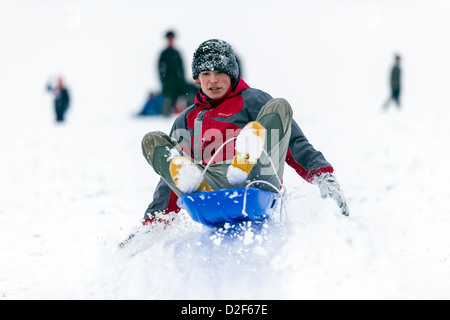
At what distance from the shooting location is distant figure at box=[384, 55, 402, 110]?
36.7 feet

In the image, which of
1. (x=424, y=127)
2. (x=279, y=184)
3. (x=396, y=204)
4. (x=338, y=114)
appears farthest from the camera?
(x=338, y=114)

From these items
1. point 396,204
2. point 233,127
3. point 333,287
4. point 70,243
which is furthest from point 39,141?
point 333,287

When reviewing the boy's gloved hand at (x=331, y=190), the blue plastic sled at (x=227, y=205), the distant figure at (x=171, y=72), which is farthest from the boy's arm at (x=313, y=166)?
the distant figure at (x=171, y=72)

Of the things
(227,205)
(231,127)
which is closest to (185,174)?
(227,205)

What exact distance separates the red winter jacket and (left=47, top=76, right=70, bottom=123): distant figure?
9.02 meters

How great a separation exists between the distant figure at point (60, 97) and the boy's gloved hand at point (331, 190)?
954cm

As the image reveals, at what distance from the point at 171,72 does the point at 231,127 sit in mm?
6417

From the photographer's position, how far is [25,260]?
9.63ft

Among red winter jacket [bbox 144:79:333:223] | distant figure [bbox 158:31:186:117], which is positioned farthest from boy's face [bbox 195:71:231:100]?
distant figure [bbox 158:31:186:117]

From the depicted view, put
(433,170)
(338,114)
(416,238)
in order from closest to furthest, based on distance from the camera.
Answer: (416,238) < (433,170) < (338,114)

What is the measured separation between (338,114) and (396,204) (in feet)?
19.2

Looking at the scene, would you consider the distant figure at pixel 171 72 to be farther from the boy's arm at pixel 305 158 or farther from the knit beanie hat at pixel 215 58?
the boy's arm at pixel 305 158

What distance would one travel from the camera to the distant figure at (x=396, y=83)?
11.2m

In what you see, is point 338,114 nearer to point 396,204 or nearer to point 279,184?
point 396,204
